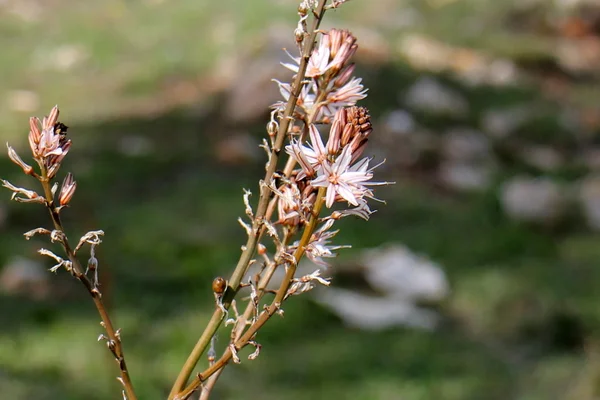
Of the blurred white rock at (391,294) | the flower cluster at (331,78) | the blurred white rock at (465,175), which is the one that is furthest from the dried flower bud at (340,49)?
the blurred white rock at (465,175)

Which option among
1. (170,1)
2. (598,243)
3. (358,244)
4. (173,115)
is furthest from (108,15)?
(598,243)

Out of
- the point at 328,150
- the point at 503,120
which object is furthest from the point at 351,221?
the point at 328,150

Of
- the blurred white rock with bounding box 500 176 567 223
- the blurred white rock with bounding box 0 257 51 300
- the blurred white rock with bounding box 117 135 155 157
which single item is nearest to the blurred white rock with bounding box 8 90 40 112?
the blurred white rock with bounding box 117 135 155 157

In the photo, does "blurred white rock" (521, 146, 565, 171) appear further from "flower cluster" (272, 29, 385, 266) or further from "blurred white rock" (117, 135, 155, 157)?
"flower cluster" (272, 29, 385, 266)

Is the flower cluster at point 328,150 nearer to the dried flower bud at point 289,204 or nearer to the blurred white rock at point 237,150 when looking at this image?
the dried flower bud at point 289,204

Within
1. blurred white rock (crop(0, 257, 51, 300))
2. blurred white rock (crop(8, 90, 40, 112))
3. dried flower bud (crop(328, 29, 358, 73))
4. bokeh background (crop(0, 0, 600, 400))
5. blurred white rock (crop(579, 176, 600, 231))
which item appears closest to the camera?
dried flower bud (crop(328, 29, 358, 73))

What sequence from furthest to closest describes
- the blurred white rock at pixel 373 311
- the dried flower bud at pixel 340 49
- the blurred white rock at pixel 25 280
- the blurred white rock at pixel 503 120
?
1. the blurred white rock at pixel 503 120
2. the blurred white rock at pixel 25 280
3. the blurred white rock at pixel 373 311
4. the dried flower bud at pixel 340 49

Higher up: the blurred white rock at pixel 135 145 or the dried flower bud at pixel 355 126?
the blurred white rock at pixel 135 145

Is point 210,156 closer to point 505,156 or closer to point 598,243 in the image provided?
point 505,156
